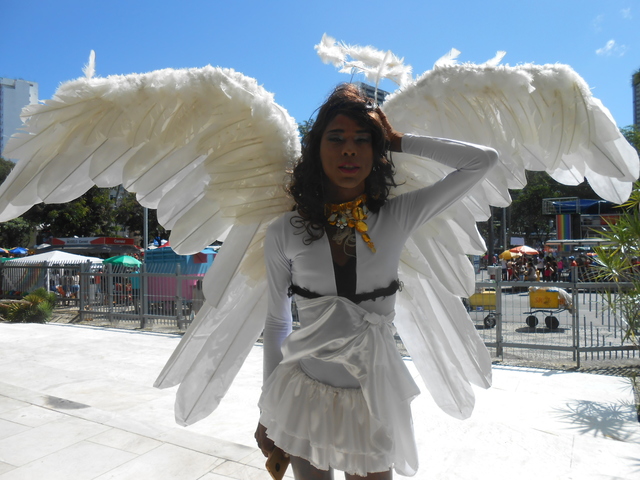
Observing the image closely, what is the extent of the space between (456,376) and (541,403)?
123 inches

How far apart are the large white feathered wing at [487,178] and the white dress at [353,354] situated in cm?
28

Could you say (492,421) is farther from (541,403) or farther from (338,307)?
(338,307)

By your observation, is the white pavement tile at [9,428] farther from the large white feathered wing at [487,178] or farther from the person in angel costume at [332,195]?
the large white feathered wing at [487,178]

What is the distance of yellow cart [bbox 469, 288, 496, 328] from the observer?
7.62m

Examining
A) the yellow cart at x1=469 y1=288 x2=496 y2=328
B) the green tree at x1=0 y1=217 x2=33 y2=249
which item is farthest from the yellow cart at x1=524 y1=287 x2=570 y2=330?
the green tree at x1=0 y1=217 x2=33 y2=249

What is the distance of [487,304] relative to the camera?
784 cm

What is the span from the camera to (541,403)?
457 centimetres

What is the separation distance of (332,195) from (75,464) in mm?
2743

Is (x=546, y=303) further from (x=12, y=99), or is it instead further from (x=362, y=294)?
(x=12, y=99)

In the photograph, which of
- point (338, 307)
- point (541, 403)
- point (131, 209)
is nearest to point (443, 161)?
point (338, 307)

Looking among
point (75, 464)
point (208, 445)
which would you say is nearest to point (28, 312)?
point (75, 464)

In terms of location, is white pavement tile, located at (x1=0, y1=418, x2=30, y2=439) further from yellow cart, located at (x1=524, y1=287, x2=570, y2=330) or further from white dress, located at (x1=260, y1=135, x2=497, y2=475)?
yellow cart, located at (x1=524, y1=287, x2=570, y2=330)

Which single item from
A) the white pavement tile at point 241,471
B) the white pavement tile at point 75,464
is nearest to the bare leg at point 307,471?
the white pavement tile at point 241,471

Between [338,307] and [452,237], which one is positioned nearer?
[338,307]
